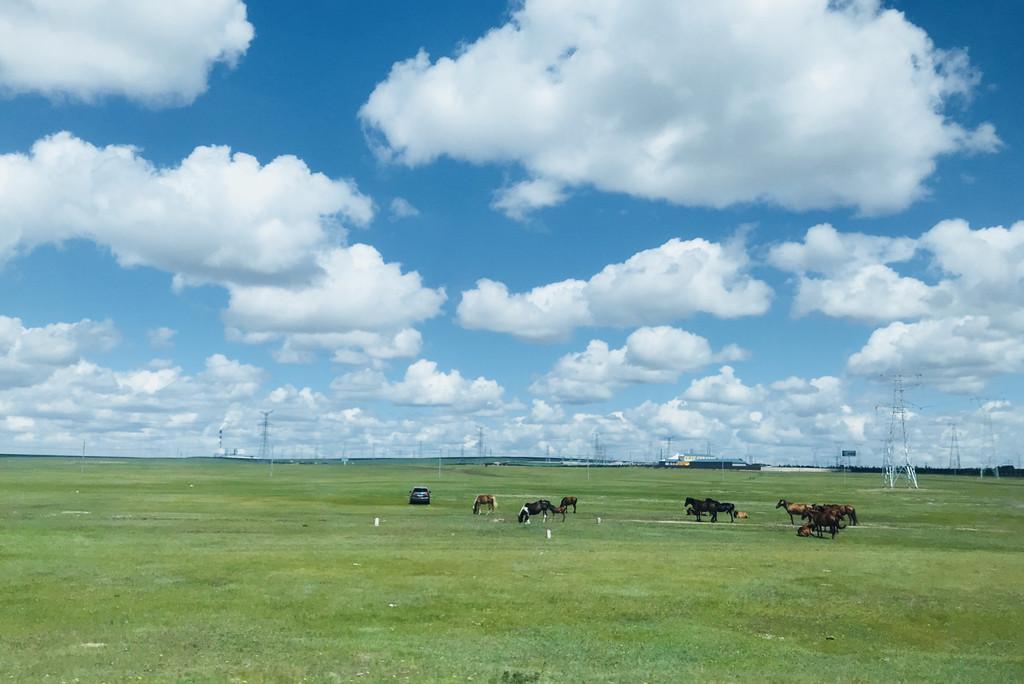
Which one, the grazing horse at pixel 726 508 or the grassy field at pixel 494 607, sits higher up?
the grassy field at pixel 494 607

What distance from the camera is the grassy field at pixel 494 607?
1758cm

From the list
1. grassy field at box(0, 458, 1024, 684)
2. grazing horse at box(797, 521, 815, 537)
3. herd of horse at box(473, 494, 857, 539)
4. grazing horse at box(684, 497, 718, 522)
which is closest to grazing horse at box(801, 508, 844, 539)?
herd of horse at box(473, 494, 857, 539)

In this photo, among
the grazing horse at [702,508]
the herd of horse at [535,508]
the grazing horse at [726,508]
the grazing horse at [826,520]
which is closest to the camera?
the grazing horse at [826,520]

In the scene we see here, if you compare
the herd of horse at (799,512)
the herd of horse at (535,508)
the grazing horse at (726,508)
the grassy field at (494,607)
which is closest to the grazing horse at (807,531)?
the herd of horse at (799,512)

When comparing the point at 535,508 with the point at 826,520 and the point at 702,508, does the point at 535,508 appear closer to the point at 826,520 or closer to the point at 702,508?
the point at 702,508

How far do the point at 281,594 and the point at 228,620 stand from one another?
3.46 metres

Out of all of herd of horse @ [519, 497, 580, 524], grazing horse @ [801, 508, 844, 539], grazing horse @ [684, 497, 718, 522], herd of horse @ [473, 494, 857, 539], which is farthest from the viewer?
grazing horse @ [684, 497, 718, 522]

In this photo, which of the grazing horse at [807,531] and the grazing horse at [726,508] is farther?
the grazing horse at [726,508]

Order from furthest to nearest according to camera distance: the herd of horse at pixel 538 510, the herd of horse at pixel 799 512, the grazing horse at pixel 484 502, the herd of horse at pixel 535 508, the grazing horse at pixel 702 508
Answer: the grazing horse at pixel 484 502 < the grazing horse at pixel 702 508 < the herd of horse at pixel 535 508 < the herd of horse at pixel 538 510 < the herd of horse at pixel 799 512

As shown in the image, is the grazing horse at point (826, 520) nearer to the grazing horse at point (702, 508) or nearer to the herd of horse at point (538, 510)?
the grazing horse at point (702, 508)

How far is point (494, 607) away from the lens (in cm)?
2341

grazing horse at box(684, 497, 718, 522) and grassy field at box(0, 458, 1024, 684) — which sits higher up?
grassy field at box(0, 458, 1024, 684)

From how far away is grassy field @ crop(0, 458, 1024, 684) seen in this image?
17.6 metres

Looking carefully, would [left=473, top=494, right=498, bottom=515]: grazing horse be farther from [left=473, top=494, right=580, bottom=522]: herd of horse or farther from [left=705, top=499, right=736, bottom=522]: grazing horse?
[left=705, top=499, right=736, bottom=522]: grazing horse
